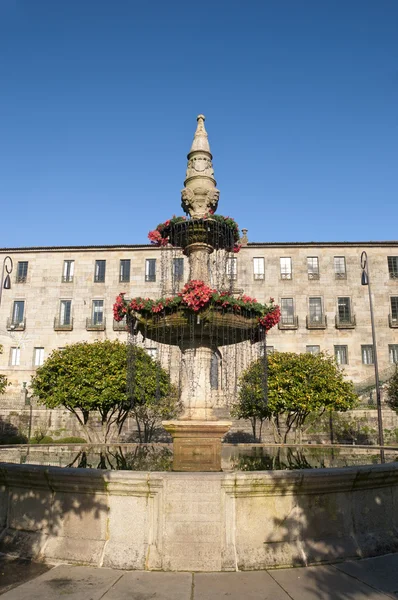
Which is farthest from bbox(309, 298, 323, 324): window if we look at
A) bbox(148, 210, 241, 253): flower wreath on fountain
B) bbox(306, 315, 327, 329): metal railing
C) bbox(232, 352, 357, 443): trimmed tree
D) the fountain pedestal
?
the fountain pedestal

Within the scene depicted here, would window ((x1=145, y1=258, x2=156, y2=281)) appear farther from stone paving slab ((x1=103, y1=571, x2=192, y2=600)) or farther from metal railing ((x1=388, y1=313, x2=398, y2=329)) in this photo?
stone paving slab ((x1=103, y1=571, x2=192, y2=600))

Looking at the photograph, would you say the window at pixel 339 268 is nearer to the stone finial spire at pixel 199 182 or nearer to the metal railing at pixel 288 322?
the metal railing at pixel 288 322

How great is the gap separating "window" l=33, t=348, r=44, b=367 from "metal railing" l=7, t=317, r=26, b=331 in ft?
8.45

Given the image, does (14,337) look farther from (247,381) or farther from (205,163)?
(205,163)

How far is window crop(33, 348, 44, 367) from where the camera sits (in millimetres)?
42500

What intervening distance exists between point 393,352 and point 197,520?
39765 millimetres

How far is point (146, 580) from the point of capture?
5.12 metres

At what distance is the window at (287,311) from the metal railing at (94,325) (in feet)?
54.1

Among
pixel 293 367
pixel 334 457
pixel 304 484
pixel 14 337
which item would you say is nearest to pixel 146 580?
pixel 304 484

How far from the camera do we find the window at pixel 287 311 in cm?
4263

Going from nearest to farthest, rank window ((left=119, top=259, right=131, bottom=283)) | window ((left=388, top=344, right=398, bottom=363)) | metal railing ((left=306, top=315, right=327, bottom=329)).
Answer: window ((left=388, top=344, right=398, bottom=363)) < metal railing ((left=306, top=315, right=327, bottom=329)) < window ((left=119, top=259, right=131, bottom=283))

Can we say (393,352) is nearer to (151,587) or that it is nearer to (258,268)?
(258,268)

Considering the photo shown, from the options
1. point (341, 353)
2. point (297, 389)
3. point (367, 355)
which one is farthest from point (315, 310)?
point (297, 389)

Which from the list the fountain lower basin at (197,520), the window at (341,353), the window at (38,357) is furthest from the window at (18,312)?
the fountain lower basin at (197,520)
